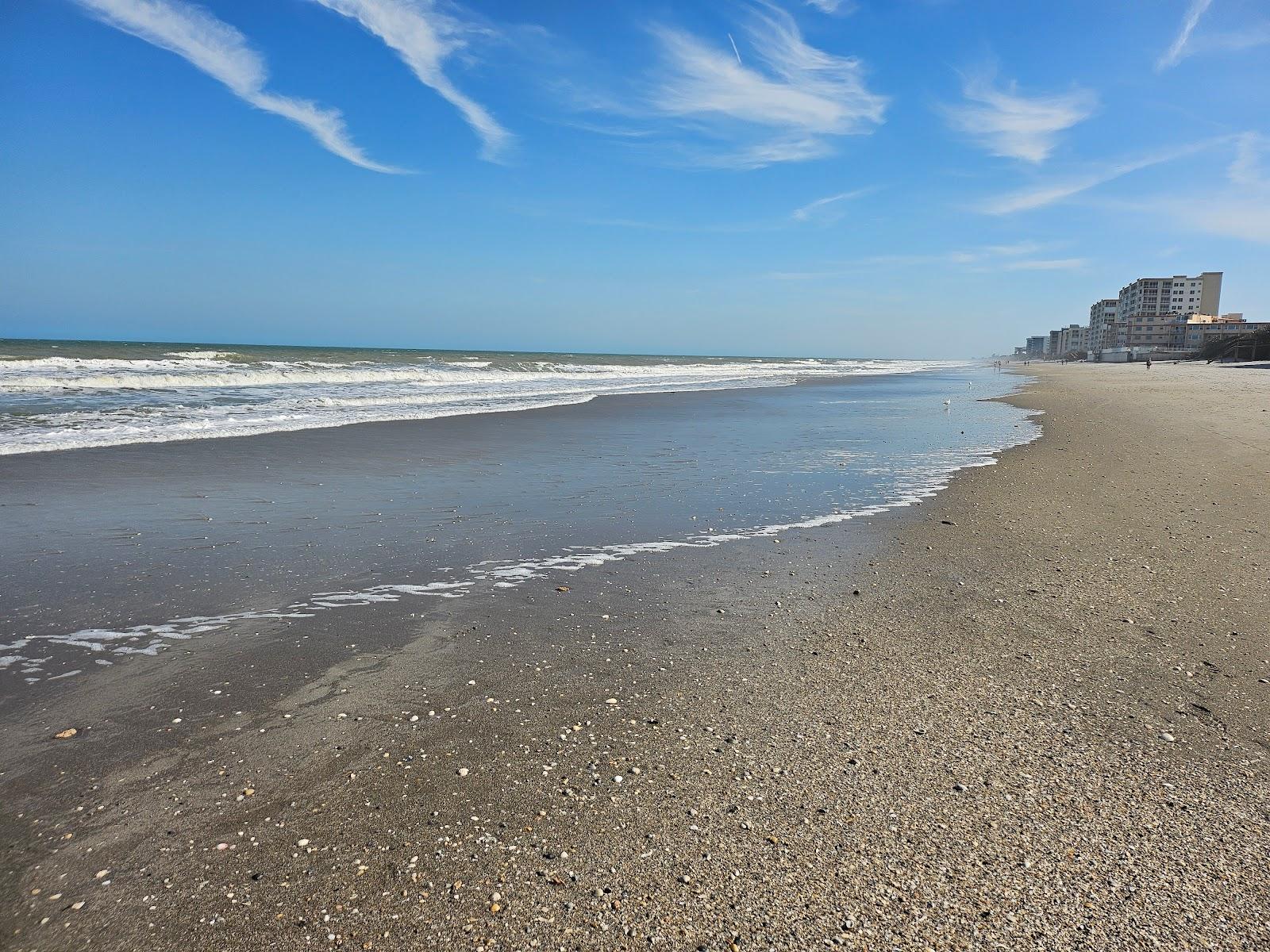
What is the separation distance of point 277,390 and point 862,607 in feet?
84.2

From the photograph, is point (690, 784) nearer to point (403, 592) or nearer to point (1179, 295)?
point (403, 592)

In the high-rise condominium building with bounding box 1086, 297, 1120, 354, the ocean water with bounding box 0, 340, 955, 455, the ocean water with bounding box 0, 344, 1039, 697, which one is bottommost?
the ocean water with bounding box 0, 344, 1039, 697

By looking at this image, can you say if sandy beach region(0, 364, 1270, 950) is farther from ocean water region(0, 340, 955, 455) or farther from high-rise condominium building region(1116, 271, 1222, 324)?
high-rise condominium building region(1116, 271, 1222, 324)

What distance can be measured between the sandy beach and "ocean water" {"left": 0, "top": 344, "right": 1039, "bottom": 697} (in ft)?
2.61

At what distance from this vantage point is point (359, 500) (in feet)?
25.5

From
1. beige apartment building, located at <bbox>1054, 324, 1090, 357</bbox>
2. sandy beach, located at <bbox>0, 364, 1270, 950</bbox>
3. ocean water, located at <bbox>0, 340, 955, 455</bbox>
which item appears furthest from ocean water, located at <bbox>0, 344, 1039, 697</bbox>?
beige apartment building, located at <bbox>1054, 324, 1090, 357</bbox>

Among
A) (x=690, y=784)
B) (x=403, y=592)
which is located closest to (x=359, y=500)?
(x=403, y=592)

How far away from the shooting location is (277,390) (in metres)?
25.5

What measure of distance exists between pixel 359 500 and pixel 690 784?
241 inches

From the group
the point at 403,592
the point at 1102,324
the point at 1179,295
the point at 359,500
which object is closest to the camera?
the point at 403,592

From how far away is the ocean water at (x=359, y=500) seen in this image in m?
4.60

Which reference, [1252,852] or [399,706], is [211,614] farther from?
[1252,852]

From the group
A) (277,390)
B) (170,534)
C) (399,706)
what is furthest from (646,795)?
(277,390)

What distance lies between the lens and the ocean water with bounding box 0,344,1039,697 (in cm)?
460
